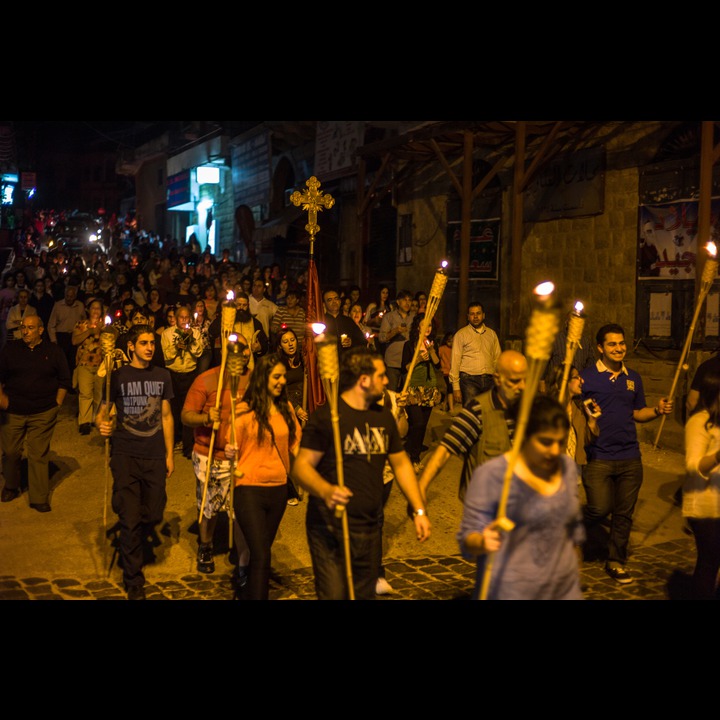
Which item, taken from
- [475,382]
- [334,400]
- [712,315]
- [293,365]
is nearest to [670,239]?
[712,315]

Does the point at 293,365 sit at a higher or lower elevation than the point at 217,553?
higher

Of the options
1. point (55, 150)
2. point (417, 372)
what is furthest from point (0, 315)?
point (55, 150)

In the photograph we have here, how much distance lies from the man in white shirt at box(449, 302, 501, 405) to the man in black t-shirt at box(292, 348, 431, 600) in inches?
232

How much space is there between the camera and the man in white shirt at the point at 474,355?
36.5 feet

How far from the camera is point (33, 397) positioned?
9.25 metres

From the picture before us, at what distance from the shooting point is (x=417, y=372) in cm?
1079

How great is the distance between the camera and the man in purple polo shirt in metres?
7.14

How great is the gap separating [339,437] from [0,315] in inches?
558

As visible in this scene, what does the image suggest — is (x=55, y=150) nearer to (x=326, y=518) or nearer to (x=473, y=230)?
(x=473, y=230)

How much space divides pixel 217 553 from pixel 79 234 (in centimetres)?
3868

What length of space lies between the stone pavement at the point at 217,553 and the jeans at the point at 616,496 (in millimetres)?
282

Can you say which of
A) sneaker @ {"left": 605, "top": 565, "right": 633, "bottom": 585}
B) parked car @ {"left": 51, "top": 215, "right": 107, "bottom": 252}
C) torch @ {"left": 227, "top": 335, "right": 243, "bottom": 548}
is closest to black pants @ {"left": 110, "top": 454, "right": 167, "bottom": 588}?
torch @ {"left": 227, "top": 335, "right": 243, "bottom": 548}

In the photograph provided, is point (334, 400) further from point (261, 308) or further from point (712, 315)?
point (261, 308)

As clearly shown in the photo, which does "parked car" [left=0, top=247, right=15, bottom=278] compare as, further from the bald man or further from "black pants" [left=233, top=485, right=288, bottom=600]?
the bald man
